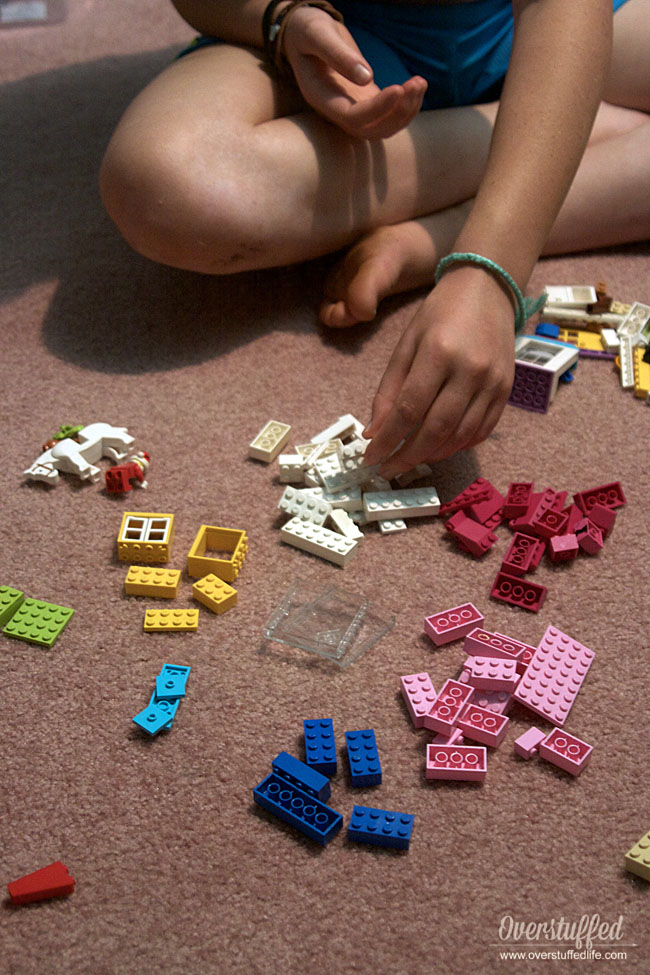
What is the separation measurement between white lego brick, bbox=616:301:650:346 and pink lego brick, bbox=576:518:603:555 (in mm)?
402

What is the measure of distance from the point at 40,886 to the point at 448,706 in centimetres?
37

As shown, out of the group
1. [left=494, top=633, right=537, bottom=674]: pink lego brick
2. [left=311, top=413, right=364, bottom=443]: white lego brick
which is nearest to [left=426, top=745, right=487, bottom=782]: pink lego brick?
[left=494, top=633, right=537, bottom=674]: pink lego brick

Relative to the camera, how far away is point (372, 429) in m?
0.92

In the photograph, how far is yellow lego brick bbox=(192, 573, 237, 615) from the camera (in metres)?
0.86

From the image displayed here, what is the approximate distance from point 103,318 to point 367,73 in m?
0.53

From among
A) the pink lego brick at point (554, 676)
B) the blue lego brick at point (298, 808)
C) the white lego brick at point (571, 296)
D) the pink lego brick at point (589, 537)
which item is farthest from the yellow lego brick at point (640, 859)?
the white lego brick at point (571, 296)

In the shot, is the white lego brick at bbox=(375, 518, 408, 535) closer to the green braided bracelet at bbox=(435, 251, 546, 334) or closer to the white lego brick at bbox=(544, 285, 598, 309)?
the green braided bracelet at bbox=(435, 251, 546, 334)

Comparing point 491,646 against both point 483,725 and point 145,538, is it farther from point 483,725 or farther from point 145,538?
point 145,538

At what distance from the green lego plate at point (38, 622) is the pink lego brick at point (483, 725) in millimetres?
408

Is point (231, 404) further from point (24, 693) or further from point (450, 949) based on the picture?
point (450, 949)

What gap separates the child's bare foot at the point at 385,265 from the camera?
45.4 inches

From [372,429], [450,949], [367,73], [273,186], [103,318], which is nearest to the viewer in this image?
[450,949]

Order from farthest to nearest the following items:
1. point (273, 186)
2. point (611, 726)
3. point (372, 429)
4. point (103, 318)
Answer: point (103, 318), point (273, 186), point (372, 429), point (611, 726)

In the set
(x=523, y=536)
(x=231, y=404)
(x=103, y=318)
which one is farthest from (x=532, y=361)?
(x=103, y=318)
